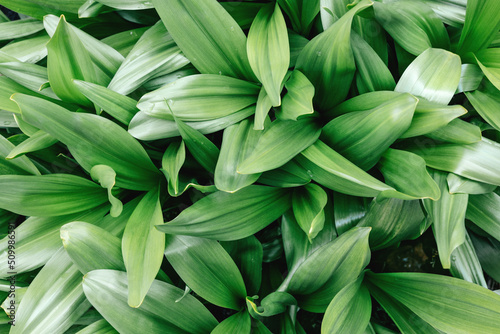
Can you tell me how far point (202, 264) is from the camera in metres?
0.63

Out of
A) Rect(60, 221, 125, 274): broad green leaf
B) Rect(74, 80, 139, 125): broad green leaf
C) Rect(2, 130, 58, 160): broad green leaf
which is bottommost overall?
Rect(60, 221, 125, 274): broad green leaf

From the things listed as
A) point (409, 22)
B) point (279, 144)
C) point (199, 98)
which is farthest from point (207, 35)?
point (409, 22)

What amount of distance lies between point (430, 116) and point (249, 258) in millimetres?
342

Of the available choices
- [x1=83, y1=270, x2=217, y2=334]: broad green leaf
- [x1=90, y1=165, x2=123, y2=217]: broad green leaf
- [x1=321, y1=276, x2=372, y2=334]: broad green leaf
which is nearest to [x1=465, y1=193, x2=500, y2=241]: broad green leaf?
[x1=321, y1=276, x2=372, y2=334]: broad green leaf

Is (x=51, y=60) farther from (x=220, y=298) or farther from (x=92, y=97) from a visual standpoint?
(x=220, y=298)

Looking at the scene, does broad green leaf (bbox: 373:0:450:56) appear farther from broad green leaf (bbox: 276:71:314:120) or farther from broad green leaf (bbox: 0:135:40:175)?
broad green leaf (bbox: 0:135:40:175)

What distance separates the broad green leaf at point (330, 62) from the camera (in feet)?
1.91

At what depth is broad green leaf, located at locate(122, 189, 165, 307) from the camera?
57 centimetres

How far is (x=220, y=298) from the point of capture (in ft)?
2.14

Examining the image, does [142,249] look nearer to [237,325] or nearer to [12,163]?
[237,325]

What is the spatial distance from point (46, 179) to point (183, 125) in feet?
0.86

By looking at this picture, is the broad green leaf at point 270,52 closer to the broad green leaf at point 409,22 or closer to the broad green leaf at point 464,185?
the broad green leaf at point 409,22

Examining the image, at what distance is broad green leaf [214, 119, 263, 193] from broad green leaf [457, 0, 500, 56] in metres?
0.36

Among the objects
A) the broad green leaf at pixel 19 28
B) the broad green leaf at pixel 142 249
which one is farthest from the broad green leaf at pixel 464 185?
the broad green leaf at pixel 19 28
